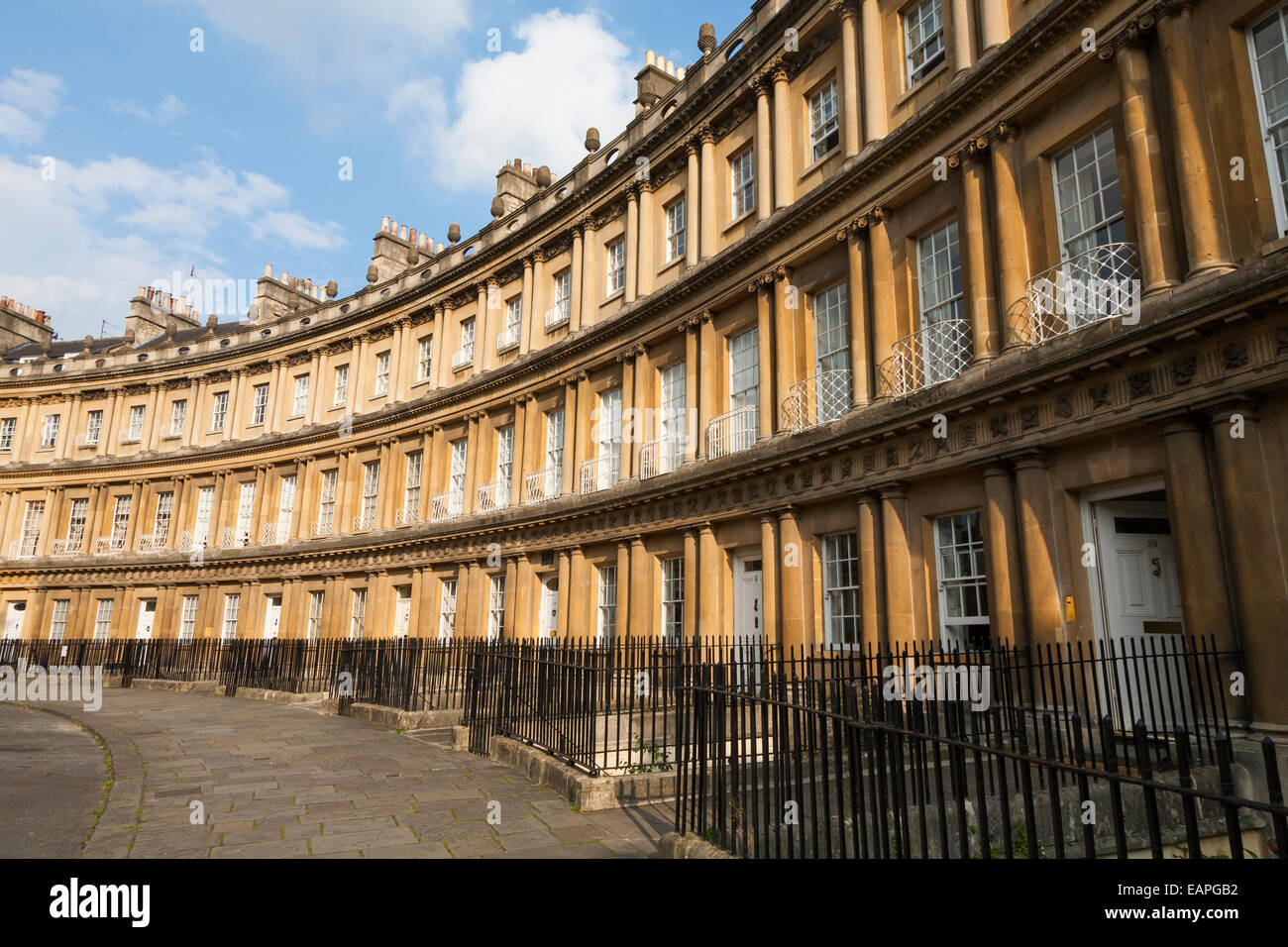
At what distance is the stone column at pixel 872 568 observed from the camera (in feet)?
35.2

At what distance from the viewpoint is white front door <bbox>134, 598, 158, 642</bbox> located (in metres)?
28.5

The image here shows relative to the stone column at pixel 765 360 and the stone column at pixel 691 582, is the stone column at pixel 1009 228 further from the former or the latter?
the stone column at pixel 691 582

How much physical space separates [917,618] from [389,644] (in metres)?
8.99

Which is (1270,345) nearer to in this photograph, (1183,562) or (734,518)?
(1183,562)

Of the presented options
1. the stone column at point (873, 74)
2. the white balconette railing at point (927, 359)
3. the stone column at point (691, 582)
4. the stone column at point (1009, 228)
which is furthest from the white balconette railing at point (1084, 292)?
the stone column at point (691, 582)

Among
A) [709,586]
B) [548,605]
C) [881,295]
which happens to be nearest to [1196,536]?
[881,295]

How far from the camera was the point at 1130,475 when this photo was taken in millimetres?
7926

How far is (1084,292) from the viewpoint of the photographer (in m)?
8.77

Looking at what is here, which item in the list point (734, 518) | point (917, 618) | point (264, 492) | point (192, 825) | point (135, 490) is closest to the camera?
point (192, 825)

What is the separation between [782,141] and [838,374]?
477cm

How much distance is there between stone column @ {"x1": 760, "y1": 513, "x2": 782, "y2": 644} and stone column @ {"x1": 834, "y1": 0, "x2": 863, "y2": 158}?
20.0 feet

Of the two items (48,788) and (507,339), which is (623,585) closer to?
(507,339)

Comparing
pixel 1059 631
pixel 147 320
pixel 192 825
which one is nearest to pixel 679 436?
pixel 1059 631
